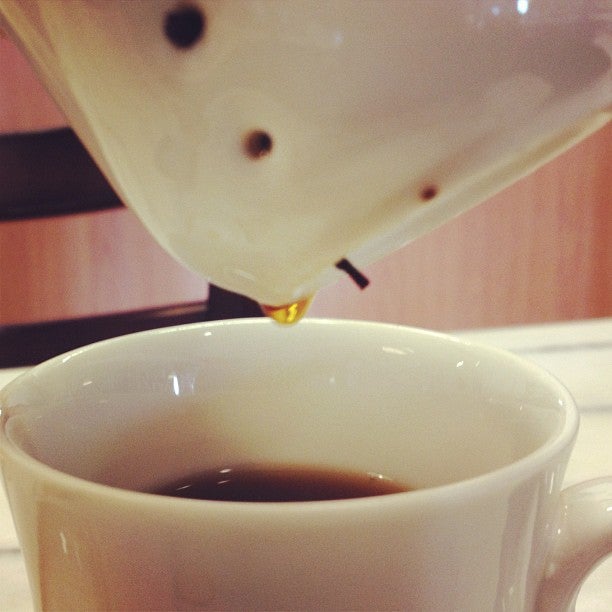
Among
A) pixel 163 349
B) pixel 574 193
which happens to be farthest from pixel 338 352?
pixel 574 193

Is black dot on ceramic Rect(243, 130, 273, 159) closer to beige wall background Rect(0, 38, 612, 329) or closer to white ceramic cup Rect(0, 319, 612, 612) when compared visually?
white ceramic cup Rect(0, 319, 612, 612)

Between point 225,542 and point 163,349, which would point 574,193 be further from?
point 225,542

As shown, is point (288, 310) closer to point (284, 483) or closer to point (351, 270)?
point (351, 270)

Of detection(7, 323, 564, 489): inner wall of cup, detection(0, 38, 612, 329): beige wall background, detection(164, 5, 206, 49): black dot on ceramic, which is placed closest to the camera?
detection(164, 5, 206, 49): black dot on ceramic

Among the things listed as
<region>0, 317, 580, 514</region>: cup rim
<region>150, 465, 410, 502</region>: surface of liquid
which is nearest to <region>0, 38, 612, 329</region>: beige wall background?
<region>150, 465, 410, 502</region>: surface of liquid

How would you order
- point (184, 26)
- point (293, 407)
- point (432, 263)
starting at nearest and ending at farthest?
point (184, 26), point (293, 407), point (432, 263)

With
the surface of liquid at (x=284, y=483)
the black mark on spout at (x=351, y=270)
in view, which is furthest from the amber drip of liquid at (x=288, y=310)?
the surface of liquid at (x=284, y=483)

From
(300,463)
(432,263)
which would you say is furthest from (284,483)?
(432,263)
